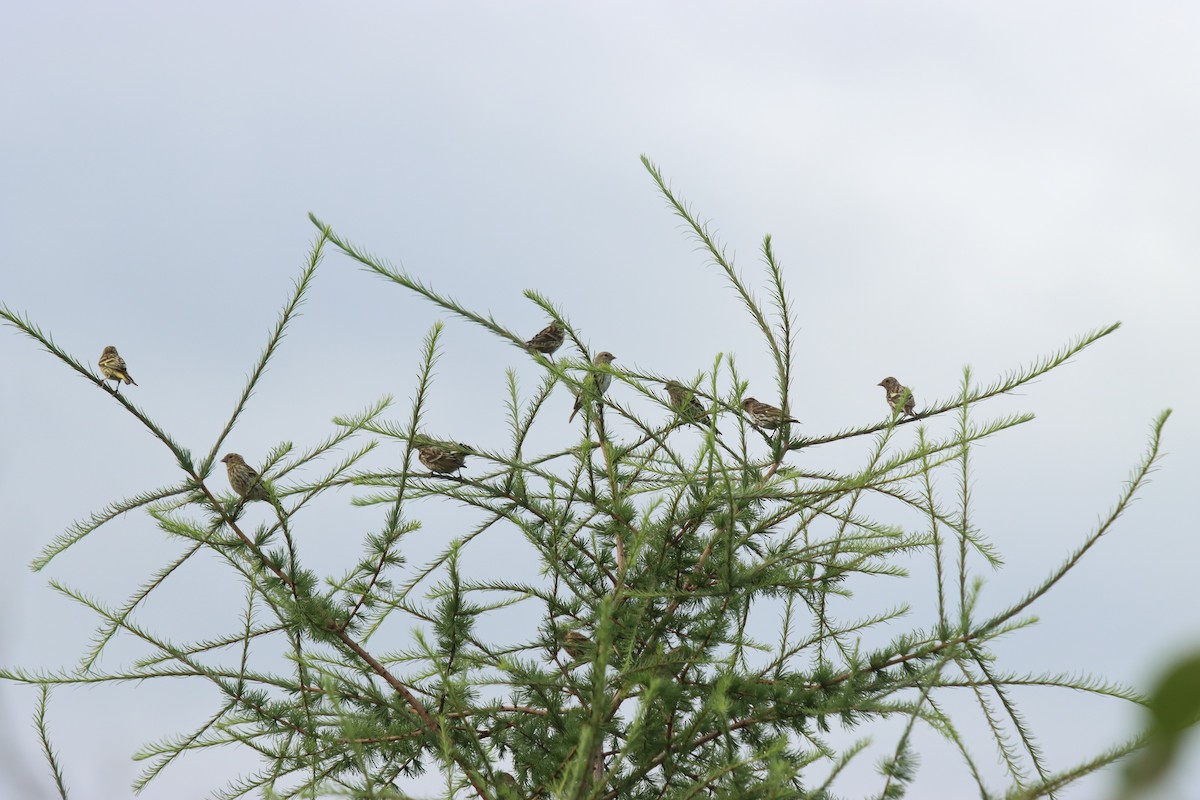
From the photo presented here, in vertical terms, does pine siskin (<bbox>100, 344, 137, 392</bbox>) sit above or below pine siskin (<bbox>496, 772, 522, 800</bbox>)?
above

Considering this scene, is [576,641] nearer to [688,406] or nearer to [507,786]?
[507,786]

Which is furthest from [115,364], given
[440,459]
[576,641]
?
[576,641]

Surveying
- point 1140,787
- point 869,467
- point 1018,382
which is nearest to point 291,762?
point 869,467

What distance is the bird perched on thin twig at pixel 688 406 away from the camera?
4.61 m

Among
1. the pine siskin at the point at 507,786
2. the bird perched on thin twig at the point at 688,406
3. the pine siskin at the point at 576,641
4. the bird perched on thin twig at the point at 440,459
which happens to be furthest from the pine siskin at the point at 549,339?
the pine siskin at the point at 507,786

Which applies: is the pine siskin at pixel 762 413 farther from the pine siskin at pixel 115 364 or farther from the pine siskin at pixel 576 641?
the pine siskin at pixel 115 364

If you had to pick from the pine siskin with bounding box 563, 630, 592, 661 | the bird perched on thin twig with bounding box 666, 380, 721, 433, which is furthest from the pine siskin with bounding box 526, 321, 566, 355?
the pine siskin with bounding box 563, 630, 592, 661

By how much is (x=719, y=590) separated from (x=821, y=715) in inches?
26.8

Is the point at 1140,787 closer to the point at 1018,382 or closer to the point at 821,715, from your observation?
the point at 821,715

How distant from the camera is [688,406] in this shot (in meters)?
5.05

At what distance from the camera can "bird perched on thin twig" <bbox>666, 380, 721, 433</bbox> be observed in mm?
4609

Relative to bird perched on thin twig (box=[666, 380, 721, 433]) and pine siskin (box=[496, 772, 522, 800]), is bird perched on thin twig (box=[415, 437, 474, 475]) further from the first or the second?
pine siskin (box=[496, 772, 522, 800])

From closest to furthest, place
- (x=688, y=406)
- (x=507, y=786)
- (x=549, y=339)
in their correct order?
1. (x=507, y=786)
2. (x=688, y=406)
3. (x=549, y=339)

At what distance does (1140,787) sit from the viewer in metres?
0.59
